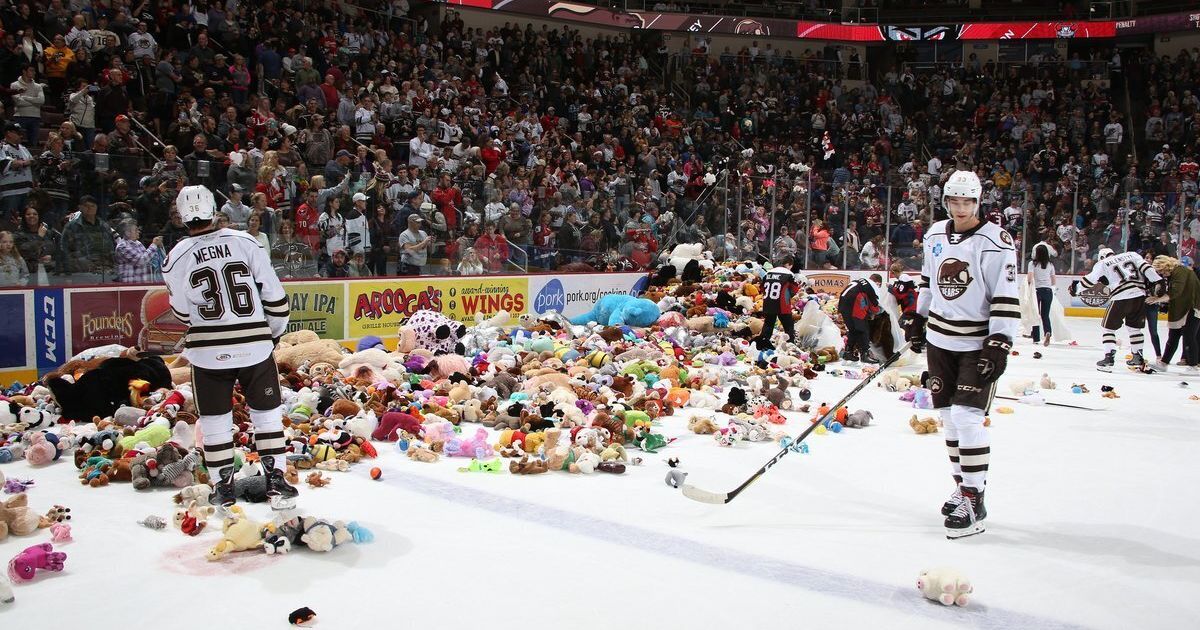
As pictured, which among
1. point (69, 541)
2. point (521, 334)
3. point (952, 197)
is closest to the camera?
point (69, 541)

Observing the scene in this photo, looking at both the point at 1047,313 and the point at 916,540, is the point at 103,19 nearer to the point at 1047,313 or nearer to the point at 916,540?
the point at 916,540

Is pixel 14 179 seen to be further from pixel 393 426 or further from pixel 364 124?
pixel 364 124

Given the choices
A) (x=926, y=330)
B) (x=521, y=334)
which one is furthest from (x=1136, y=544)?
(x=521, y=334)

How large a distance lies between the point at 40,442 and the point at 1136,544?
631 centimetres

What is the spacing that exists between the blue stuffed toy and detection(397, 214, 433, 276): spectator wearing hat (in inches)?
82.9

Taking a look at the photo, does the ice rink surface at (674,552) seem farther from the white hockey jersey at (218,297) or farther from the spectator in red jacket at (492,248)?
the spectator in red jacket at (492,248)

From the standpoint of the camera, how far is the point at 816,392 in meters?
9.24

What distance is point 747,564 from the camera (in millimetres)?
4246

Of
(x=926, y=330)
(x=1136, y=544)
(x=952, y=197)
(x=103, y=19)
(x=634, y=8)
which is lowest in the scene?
(x=1136, y=544)

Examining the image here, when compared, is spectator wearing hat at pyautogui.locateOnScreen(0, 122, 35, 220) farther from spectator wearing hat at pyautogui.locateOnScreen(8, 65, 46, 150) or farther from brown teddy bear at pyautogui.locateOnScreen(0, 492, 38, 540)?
brown teddy bear at pyautogui.locateOnScreen(0, 492, 38, 540)

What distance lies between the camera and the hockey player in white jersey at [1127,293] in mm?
10922

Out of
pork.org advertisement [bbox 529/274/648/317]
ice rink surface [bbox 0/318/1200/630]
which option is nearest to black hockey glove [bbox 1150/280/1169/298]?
ice rink surface [bbox 0/318/1200/630]

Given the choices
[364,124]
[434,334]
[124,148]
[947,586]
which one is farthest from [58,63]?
[947,586]

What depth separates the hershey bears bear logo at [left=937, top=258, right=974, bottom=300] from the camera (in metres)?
4.89
